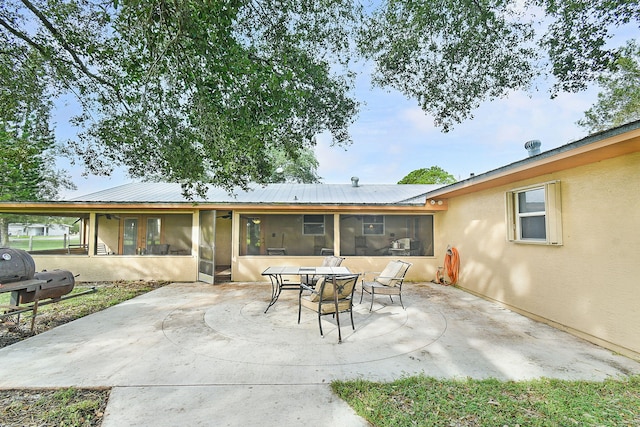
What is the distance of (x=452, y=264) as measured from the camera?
820 cm

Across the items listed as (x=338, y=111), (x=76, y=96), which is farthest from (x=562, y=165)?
(x=76, y=96)

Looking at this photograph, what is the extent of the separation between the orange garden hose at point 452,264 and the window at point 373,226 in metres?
2.06

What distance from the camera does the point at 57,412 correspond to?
245 cm

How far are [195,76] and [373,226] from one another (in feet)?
22.1

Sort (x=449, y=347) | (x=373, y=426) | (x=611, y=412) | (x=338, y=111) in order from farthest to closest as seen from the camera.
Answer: (x=338, y=111), (x=449, y=347), (x=611, y=412), (x=373, y=426)

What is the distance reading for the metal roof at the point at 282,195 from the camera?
8.59 meters

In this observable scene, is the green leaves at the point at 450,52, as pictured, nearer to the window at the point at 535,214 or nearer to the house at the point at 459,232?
the house at the point at 459,232

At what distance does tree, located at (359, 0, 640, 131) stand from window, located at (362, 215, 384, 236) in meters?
4.01

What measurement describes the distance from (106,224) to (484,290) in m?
11.3

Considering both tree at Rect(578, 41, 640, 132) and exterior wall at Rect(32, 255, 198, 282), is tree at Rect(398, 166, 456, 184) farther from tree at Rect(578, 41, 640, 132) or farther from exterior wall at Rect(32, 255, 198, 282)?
exterior wall at Rect(32, 255, 198, 282)

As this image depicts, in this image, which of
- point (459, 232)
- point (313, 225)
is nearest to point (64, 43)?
point (313, 225)

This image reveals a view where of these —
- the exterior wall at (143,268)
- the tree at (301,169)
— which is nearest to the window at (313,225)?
the exterior wall at (143,268)

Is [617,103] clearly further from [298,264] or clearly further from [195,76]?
[195,76]

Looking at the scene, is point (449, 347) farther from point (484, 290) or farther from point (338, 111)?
point (338, 111)
